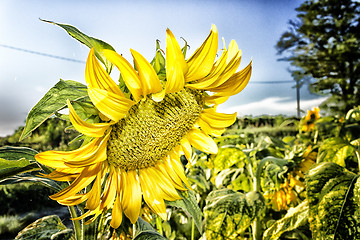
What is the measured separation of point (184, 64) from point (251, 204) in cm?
37

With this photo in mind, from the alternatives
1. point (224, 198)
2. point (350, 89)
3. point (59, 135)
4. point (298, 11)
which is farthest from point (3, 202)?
point (298, 11)

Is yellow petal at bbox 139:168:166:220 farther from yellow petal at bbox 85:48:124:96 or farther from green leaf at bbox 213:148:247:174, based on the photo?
green leaf at bbox 213:148:247:174

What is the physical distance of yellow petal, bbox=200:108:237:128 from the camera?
1.09ft

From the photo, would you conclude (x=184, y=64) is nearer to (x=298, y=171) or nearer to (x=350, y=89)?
(x=298, y=171)

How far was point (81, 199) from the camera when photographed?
0.84 feet

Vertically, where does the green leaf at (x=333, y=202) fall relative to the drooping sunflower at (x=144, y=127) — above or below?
below

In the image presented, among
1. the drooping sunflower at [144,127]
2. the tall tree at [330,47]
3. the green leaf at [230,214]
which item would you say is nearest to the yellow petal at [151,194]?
the drooping sunflower at [144,127]

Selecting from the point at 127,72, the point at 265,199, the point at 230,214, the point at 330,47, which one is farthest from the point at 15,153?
the point at 330,47

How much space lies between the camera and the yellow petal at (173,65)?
0.24 m

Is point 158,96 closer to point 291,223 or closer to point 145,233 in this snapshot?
point 145,233

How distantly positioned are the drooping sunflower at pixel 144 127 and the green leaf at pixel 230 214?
0.73 ft

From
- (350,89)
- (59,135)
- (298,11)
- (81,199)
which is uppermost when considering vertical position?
(298,11)

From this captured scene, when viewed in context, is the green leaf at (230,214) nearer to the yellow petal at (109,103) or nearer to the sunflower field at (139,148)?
the sunflower field at (139,148)

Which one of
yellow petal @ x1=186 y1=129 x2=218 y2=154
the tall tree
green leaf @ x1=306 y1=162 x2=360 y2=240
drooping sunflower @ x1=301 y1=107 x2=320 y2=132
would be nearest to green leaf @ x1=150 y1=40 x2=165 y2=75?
yellow petal @ x1=186 y1=129 x2=218 y2=154
